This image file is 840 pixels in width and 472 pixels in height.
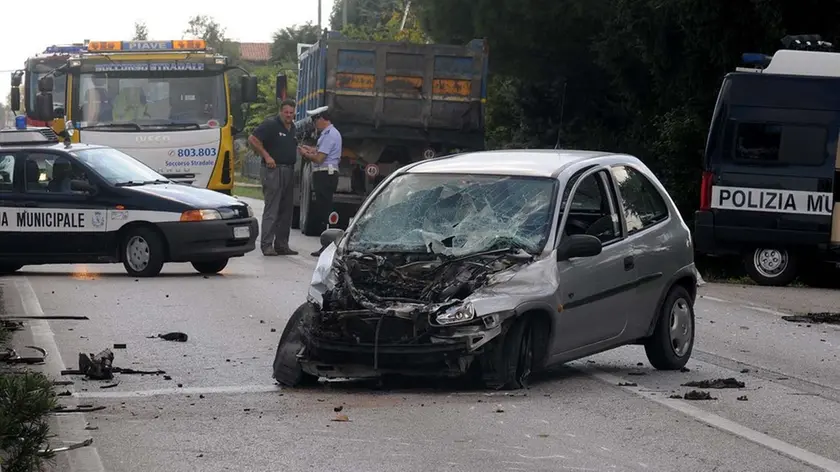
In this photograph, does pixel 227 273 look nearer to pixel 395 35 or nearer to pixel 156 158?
pixel 156 158

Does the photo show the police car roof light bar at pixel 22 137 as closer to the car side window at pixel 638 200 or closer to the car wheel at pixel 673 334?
the car side window at pixel 638 200

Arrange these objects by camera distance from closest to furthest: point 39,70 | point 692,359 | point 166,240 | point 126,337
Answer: point 692,359 → point 126,337 → point 166,240 → point 39,70

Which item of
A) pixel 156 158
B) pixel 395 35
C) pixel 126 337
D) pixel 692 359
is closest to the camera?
pixel 692 359

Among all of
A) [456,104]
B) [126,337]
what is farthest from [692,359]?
[456,104]

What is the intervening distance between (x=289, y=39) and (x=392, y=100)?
254 feet

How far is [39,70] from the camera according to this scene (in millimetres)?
33219

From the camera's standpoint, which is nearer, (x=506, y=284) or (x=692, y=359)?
(x=506, y=284)

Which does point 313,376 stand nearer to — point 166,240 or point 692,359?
point 692,359

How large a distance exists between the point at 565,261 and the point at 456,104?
52.5ft

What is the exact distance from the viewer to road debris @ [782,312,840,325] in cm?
1472

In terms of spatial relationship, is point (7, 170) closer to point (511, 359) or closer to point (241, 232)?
point (241, 232)

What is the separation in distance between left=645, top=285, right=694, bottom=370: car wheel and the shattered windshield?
1389 millimetres

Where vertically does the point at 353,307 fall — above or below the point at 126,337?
above

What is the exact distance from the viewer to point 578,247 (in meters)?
9.45
